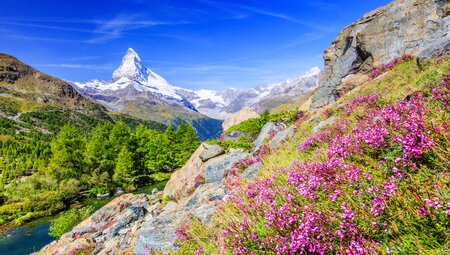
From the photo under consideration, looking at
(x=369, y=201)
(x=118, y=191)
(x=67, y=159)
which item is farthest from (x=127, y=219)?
(x=67, y=159)

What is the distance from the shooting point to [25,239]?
46.8 m

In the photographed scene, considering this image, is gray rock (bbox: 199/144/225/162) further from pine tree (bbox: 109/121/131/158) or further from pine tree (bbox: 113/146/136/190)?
pine tree (bbox: 109/121/131/158)

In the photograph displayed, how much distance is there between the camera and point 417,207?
3.01 metres

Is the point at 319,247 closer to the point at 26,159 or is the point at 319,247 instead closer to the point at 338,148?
the point at 338,148

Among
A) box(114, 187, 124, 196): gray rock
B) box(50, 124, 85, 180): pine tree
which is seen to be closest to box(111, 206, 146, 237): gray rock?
box(114, 187, 124, 196): gray rock

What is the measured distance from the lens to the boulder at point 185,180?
23.4 meters

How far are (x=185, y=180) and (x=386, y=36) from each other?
1930 centimetres

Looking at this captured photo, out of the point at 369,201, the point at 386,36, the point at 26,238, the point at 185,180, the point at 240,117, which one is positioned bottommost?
the point at 26,238

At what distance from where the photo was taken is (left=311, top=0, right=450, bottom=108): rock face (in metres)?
18.8

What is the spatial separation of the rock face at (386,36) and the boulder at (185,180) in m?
10.5

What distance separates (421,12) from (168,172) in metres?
80.8

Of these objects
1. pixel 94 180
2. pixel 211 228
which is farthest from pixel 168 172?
pixel 211 228

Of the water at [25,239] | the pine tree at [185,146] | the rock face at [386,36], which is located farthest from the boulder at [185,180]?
the pine tree at [185,146]

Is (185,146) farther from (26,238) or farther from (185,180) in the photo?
(185,180)
